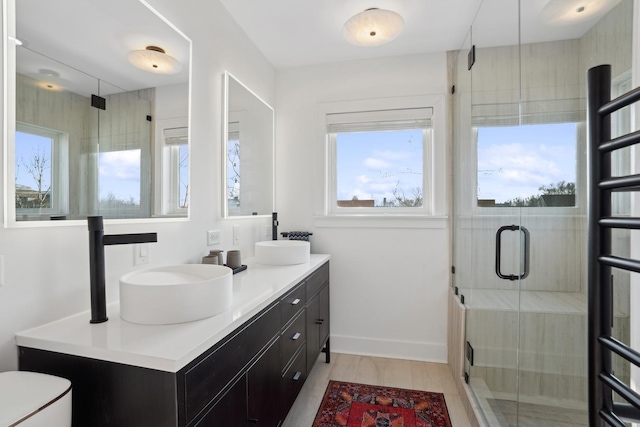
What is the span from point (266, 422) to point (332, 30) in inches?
92.8

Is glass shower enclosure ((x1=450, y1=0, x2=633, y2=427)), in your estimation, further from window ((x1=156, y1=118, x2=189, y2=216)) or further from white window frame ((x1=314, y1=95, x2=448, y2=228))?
window ((x1=156, y1=118, x2=189, y2=216))

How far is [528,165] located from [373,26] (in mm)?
1231

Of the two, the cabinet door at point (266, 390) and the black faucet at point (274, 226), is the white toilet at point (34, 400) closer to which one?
the cabinet door at point (266, 390)

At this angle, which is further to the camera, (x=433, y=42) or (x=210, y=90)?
(x=433, y=42)

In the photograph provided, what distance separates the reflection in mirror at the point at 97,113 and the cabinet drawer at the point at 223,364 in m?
0.68

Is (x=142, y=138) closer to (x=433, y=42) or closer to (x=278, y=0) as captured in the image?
(x=278, y=0)

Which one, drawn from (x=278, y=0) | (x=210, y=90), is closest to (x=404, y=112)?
(x=278, y=0)

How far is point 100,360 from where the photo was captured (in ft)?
2.75

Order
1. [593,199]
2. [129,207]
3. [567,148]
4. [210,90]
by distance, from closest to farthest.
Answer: [593,199], [567,148], [129,207], [210,90]

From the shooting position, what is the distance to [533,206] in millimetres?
1358

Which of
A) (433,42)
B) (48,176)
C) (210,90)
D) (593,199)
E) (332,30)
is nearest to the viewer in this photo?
(593,199)

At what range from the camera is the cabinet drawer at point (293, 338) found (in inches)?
60.4

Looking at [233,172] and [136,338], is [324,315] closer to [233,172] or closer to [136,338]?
[233,172]

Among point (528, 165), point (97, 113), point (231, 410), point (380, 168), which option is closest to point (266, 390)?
point (231, 410)
